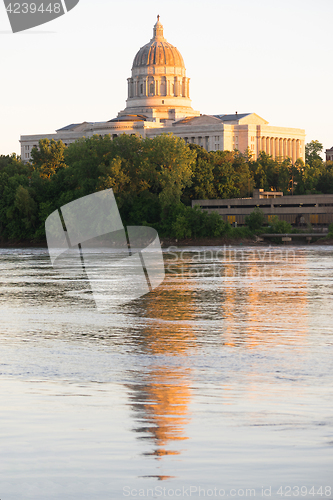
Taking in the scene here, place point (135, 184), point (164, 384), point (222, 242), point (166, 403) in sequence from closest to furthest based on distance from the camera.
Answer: point (166, 403) → point (164, 384) → point (222, 242) → point (135, 184)

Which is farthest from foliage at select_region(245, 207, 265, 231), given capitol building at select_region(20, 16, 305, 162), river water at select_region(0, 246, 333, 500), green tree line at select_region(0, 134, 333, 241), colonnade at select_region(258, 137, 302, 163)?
colonnade at select_region(258, 137, 302, 163)

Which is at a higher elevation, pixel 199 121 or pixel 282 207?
pixel 199 121

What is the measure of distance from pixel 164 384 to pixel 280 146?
176 m

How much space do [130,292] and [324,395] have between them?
2207 centimetres

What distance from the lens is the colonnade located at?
18175 centimetres

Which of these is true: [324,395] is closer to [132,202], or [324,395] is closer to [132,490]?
[132,490]

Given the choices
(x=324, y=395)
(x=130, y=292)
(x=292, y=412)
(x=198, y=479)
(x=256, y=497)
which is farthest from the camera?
(x=130, y=292)

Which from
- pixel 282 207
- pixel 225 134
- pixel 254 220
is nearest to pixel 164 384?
pixel 254 220

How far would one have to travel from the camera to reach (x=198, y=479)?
9062 millimetres

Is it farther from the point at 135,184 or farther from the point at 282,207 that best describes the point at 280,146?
the point at 135,184

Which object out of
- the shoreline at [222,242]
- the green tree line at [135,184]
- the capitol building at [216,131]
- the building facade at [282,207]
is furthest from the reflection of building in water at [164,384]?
the capitol building at [216,131]

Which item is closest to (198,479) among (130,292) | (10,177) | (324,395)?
(324,395)

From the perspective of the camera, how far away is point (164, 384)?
47.2 feet

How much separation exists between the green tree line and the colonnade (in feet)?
206
